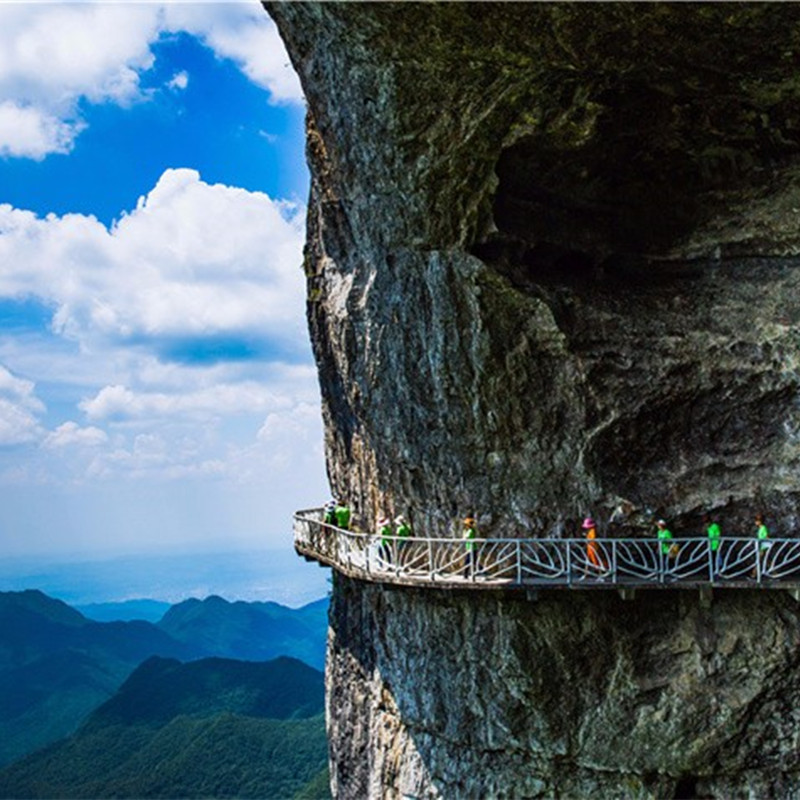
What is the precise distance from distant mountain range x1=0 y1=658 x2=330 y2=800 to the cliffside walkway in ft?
206

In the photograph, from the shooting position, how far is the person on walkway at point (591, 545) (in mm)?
19234

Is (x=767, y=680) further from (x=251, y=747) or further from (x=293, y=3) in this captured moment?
(x=251, y=747)

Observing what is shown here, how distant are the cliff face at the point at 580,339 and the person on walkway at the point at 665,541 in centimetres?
53

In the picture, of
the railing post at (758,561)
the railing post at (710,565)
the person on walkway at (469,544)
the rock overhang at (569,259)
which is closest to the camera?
the railing post at (758,561)

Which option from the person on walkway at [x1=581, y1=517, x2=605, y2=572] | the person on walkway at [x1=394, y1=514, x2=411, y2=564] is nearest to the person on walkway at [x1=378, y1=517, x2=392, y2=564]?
the person on walkway at [x1=394, y1=514, x2=411, y2=564]

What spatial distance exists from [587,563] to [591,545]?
58cm

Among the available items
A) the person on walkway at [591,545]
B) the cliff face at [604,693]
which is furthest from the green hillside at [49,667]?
the person on walkway at [591,545]

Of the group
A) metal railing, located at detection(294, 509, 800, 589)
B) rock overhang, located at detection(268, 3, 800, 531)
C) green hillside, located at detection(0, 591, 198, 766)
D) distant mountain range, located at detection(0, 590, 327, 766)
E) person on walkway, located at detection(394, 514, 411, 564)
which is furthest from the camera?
green hillside, located at detection(0, 591, 198, 766)

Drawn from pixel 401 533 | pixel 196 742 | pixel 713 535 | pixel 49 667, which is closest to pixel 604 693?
pixel 713 535

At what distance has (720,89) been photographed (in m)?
18.8

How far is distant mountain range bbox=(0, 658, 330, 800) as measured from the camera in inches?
3398

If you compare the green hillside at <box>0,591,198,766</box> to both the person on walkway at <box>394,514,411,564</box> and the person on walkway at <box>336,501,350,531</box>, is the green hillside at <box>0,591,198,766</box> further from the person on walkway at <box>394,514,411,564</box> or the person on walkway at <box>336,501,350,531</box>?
the person on walkway at <box>394,514,411,564</box>

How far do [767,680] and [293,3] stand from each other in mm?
17156

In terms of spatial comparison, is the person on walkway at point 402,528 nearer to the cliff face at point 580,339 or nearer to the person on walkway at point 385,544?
the person on walkway at point 385,544
